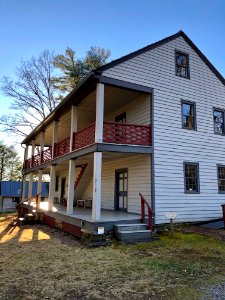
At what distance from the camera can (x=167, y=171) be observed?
12.2 m

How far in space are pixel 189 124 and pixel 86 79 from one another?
20.3 feet

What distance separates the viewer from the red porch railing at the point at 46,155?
1762 centimetres

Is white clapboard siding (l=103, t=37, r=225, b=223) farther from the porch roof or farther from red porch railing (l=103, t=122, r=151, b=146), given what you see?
red porch railing (l=103, t=122, r=151, b=146)

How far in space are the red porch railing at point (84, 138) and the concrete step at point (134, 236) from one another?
13.3ft

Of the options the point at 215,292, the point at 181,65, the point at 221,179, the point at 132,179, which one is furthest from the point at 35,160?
the point at 215,292

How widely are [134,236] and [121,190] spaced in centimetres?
495

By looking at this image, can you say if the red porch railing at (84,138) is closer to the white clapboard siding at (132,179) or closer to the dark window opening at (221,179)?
the white clapboard siding at (132,179)

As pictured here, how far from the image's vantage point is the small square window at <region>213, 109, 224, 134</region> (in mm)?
14766

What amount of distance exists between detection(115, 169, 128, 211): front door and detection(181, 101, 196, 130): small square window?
4160mm

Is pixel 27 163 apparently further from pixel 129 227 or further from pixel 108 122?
pixel 129 227

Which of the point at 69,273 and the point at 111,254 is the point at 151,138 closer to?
the point at 111,254

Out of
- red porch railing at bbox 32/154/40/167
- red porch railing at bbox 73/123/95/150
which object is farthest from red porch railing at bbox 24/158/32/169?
red porch railing at bbox 73/123/95/150

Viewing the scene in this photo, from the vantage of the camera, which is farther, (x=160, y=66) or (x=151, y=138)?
(x=160, y=66)

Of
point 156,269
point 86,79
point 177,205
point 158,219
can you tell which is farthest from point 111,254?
point 86,79
